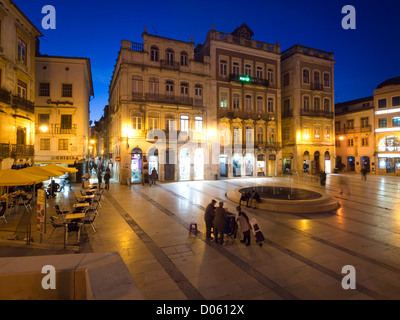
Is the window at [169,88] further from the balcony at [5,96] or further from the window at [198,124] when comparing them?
the balcony at [5,96]

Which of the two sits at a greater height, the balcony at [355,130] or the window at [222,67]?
the window at [222,67]

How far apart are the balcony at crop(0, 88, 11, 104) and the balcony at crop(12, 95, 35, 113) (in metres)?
0.54

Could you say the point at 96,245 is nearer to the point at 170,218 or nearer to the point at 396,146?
the point at 170,218

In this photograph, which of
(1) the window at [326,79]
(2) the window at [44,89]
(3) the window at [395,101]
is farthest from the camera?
(1) the window at [326,79]

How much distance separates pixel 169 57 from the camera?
2806cm

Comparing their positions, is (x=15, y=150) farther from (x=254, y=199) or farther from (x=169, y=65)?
(x=254, y=199)

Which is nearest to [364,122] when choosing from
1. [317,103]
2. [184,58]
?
[317,103]

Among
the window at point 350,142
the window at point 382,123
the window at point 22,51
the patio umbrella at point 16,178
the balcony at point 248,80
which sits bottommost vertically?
the patio umbrella at point 16,178

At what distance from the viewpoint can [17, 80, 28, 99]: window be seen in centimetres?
1958

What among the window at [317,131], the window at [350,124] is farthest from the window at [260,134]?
the window at [350,124]

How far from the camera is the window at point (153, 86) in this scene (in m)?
27.2

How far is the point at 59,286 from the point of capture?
436 centimetres

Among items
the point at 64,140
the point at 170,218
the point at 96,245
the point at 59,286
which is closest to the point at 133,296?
the point at 59,286
